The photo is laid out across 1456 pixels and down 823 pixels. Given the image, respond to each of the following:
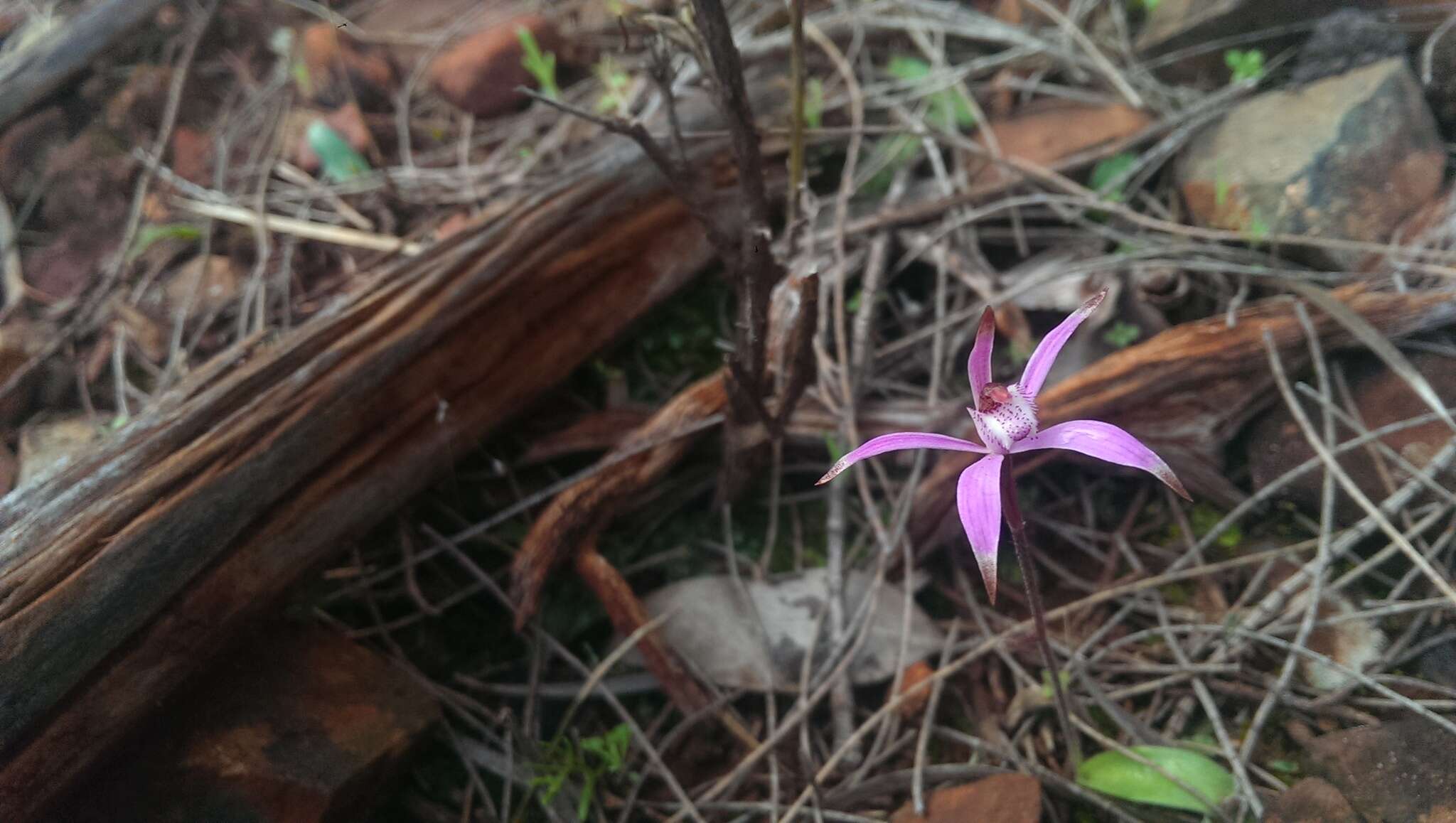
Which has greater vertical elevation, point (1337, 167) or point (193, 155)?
point (193, 155)

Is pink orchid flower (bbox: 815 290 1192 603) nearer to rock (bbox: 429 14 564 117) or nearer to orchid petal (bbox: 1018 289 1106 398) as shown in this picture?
orchid petal (bbox: 1018 289 1106 398)

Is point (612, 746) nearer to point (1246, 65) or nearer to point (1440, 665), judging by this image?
point (1440, 665)

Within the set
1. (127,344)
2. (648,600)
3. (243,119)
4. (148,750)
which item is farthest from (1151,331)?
(243,119)

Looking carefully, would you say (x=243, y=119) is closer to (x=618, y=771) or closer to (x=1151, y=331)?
(x=618, y=771)

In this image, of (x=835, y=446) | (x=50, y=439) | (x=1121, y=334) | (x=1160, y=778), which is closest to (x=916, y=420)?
(x=835, y=446)

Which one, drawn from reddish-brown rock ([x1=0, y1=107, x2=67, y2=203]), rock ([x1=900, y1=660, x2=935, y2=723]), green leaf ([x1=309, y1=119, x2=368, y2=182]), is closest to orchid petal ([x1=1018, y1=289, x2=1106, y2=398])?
rock ([x1=900, y1=660, x2=935, y2=723])

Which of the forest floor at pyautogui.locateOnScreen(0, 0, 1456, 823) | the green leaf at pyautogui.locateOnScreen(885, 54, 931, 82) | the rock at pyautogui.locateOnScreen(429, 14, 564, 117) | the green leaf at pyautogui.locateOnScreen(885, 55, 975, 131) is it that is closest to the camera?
the forest floor at pyautogui.locateOnScreen(0, 0, 1456, 823)
